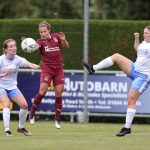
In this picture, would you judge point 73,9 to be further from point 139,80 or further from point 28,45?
point 139,80

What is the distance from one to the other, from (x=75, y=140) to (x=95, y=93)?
6991 millimetres

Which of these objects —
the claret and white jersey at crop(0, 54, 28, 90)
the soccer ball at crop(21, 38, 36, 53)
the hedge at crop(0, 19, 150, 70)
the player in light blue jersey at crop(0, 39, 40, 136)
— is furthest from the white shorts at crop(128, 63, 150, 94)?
the hedge at crop(0, 19, 150, 70)

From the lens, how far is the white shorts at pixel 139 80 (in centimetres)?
1617

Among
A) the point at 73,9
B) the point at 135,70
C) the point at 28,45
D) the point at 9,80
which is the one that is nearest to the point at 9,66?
the point at 9,80

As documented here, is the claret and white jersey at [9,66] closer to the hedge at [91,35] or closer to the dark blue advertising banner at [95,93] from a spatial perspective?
the dark blue advertising banner at [95,93]

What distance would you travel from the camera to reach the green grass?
14344 mm

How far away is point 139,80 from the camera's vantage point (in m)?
16.2

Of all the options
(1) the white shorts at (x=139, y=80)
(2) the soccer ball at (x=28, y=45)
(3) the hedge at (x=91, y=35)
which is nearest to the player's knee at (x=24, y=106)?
(2) the soccer ball at (x=28, y=45)

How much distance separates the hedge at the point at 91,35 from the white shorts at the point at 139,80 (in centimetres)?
649

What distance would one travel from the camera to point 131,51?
2286 centimetres

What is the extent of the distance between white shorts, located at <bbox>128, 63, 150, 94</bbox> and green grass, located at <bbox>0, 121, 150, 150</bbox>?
3.02ft

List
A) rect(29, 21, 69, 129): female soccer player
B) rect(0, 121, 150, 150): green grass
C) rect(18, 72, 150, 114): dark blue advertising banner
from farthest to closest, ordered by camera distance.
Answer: rect(18, 72, 150, 114): dark blue advertising banner < rect(29, 21, 69, 129): female soccer player < rect(0, 121, 150, 150): green grass

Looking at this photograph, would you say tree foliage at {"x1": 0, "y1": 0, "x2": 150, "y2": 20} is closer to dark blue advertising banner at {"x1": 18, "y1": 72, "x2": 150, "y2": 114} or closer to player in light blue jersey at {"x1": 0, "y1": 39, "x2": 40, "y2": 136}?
dark blue advertising banner at {"x1": 18, "y1": 72, "x2": 150, "y2": 114}

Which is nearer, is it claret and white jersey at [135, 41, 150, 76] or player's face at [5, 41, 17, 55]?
claret and white jersey at [135, 41, 150, 76]
